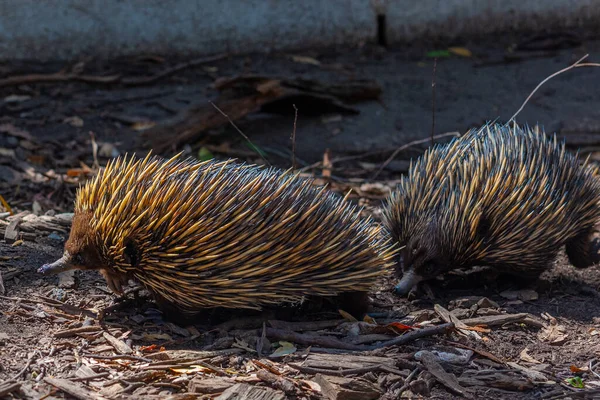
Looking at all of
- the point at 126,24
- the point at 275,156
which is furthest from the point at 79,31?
the point at 275,156

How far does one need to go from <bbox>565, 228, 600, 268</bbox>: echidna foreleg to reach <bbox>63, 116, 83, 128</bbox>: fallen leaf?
4932mm

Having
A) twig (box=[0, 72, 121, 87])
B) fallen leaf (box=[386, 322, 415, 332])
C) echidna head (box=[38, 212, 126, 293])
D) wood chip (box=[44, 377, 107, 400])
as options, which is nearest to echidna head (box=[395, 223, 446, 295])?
fallen leaf (box=[386, 322, 415, 332])

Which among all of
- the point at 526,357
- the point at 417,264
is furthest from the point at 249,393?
the point at 417,264

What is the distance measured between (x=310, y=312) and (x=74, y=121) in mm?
4480

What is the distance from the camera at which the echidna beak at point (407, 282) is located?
5223 mm

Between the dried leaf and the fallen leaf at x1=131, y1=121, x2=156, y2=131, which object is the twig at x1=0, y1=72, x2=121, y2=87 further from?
the dried leaf

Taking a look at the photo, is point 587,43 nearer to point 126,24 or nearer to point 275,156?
point 275,156

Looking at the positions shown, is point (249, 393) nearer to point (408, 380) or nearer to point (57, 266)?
point (408, 380)

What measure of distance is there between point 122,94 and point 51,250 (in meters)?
3.93

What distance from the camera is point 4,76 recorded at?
9.16 m

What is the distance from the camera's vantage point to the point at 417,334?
15.0 feet

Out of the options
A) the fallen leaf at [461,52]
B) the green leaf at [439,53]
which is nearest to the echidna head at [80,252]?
the green leaf at [439,53]

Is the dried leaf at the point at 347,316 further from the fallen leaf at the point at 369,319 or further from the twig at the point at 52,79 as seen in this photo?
the twig at the point at 52,79

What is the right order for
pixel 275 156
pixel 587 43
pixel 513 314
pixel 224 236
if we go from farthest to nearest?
pixel 587 43
pixel 275 156
pixel 513 314
pixel 224 236
